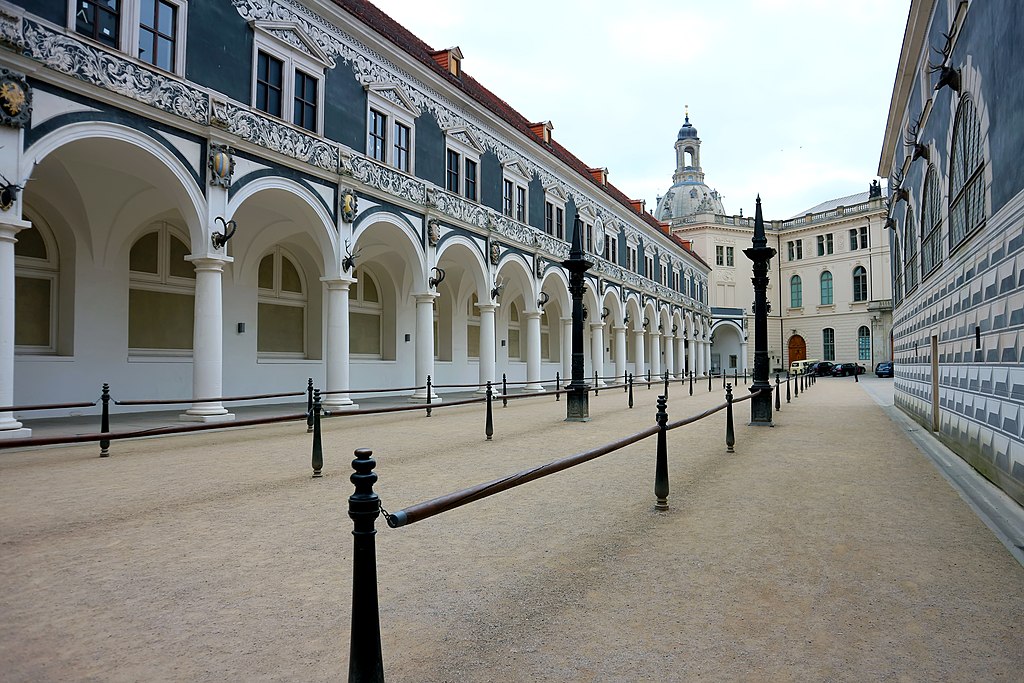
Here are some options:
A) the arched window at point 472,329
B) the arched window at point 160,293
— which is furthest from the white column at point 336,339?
the arched window at point 472,329

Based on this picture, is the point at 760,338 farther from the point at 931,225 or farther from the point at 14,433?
the point at 14,433

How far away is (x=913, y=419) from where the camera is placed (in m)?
15.0

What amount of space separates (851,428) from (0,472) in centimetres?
1439

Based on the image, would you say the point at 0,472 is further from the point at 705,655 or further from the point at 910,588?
the point at 910,588

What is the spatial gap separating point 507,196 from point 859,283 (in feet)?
146

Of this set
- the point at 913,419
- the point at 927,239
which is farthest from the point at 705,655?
the point at 913,419

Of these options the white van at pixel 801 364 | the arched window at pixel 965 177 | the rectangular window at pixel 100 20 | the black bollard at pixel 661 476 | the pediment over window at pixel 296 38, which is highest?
the pediment over window at pixel 296 38

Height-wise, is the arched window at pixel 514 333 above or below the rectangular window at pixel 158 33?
below

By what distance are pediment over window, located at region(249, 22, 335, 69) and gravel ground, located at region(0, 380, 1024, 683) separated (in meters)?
10.4

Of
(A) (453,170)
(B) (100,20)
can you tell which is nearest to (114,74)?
(B) (100,20)

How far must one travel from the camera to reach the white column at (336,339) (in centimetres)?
1602

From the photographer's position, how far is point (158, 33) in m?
12.0

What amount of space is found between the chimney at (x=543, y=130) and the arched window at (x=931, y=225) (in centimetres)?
1732

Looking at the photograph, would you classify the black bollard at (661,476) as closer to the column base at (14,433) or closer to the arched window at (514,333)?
the column base at (14,433)
